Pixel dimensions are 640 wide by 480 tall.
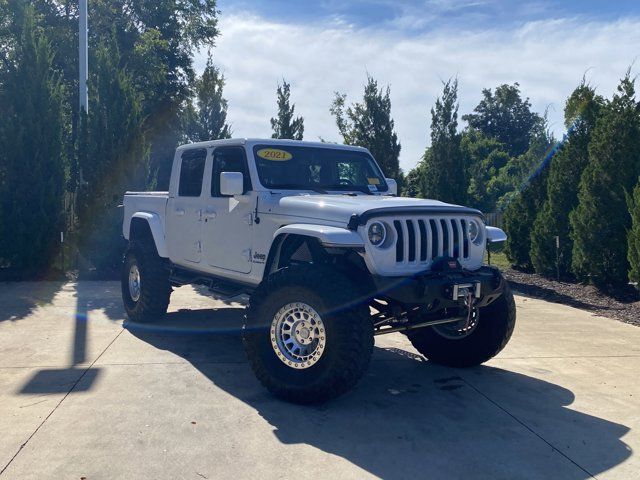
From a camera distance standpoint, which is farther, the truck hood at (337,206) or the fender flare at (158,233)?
the fender flare at (158,233)

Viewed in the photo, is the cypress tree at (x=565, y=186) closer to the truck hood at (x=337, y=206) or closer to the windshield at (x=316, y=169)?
the windshield at (x=316, y=169)

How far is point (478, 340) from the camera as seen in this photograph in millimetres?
5633

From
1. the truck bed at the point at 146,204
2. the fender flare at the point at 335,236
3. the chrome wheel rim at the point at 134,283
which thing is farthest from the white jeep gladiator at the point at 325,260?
the chrome wheel rim at the point at 134,283

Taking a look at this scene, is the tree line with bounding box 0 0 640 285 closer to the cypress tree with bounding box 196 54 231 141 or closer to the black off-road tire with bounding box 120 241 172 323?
the black off-road tire with bounding box 120 241 172 323

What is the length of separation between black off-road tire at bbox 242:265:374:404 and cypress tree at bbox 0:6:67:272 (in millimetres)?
8658

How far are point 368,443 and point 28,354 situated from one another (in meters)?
3.84

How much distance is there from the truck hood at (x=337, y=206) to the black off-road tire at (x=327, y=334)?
0.49m

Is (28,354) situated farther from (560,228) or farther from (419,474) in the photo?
(560,228)

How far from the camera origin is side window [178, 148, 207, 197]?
22.0 ft

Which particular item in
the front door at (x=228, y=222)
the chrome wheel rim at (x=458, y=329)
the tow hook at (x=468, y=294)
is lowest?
the chrome wheel rim at (x=458, y=329)

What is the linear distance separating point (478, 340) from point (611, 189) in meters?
6.64

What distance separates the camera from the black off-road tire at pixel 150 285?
7.21m

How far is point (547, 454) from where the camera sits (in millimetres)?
3883

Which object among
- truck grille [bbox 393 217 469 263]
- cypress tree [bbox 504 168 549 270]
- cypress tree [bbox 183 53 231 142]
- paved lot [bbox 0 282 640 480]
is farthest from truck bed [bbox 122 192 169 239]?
cypress tree [bbox 183 53 231 142]
